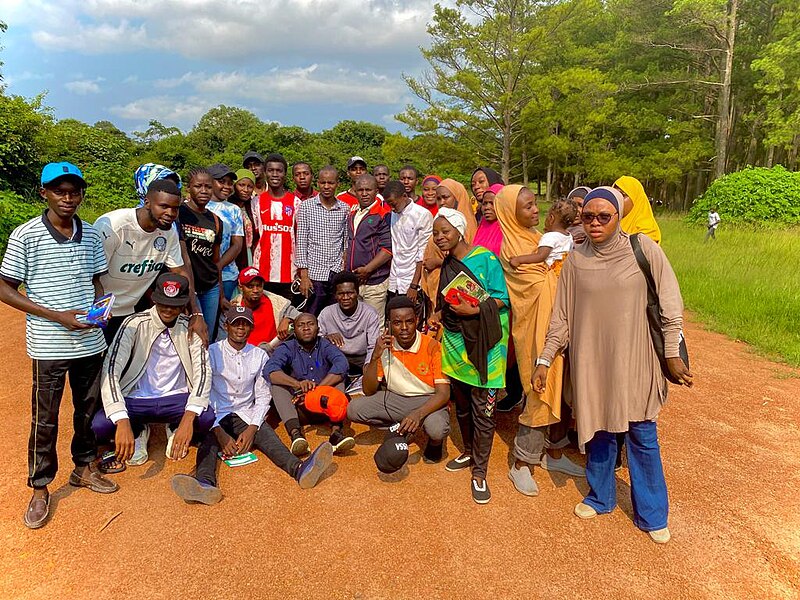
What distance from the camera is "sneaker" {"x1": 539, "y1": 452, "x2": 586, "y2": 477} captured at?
3.58 meters

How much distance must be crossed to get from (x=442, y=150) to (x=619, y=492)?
2139 cm

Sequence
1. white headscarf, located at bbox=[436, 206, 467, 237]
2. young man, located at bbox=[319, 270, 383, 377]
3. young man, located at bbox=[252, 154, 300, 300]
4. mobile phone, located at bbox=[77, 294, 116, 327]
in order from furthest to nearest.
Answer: young man, located at bbox=[252, 154, 300, 300]
young man, located at bbox=[319, 270, 383, 377]
white headscarf, located at bbox=[436, 206, 467, 237]
mobile phone, located at bbox=[77, 294, 116, 327]

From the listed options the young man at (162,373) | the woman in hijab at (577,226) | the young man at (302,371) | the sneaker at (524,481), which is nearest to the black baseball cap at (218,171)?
the young man at (162,373)

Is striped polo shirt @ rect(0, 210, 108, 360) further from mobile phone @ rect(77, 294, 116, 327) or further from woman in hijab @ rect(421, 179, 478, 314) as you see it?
woman in hijab @ rect(421, 179, 478, 314)

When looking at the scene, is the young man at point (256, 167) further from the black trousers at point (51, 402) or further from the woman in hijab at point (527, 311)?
the woman in hijab at point (527, 311)

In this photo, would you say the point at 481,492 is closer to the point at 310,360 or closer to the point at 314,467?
the point at 314,467

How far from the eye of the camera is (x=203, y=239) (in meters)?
4.33

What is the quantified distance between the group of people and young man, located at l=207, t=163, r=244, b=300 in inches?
0.8

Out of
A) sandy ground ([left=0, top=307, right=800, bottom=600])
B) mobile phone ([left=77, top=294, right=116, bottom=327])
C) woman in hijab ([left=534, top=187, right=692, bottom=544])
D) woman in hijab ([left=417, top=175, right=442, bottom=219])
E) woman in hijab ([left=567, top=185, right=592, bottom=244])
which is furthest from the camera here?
woman in hijab ([left=417, top=175, right=442, bottom=219])

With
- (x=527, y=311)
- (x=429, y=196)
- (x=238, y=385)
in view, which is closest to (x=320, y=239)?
(x=429, y=196)

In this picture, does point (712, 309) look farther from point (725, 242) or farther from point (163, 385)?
point (163, 385)

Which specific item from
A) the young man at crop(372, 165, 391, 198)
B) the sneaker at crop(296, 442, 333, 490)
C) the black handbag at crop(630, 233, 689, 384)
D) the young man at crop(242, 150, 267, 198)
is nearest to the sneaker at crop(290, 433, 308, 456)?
A: the sneaker at crop(296, 442, 333, 490)

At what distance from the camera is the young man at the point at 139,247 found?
3377mm

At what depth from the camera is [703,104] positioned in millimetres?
25359
